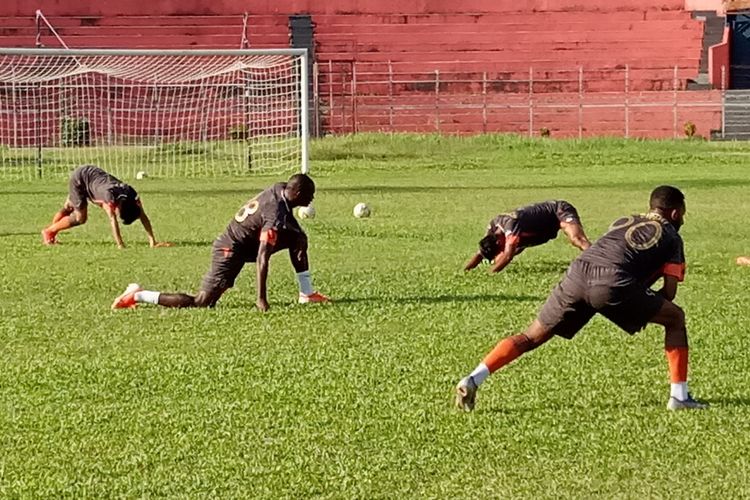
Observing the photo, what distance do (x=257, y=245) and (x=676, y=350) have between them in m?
5.01

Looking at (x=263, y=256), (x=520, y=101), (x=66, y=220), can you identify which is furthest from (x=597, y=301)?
(x=520, y=101)

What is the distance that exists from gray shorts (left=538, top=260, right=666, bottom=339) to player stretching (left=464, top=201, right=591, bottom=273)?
6065 mm

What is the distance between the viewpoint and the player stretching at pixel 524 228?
14.5m

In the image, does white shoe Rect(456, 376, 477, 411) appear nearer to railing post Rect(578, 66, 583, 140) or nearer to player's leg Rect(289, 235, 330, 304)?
player's leg Rect(289, 235, 330, 304)

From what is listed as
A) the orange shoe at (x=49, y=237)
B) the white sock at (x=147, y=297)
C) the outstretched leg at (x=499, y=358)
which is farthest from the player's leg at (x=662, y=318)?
the orange shoe at (x=49, y=237)

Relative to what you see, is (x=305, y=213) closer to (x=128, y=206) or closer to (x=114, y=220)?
(x=114, y=220)

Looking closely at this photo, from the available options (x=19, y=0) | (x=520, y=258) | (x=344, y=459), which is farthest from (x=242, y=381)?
(x=19, y=0)

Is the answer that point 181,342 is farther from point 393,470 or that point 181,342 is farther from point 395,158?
point 395,158

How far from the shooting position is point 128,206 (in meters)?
17.3

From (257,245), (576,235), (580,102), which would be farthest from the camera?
(580,102)

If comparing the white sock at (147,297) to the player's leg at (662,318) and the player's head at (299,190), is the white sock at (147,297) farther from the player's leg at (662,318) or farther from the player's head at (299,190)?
the player's leg at (662,318)

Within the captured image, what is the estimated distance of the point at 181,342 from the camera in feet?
35.8

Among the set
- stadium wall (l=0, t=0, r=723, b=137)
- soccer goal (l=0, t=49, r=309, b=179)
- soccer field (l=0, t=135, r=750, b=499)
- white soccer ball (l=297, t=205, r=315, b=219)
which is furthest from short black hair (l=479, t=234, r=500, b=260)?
stadium wall (l=0, t=0, r=723, b=137)

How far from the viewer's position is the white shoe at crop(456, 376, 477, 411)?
325 inches
